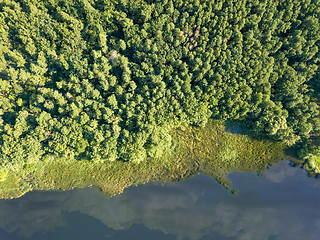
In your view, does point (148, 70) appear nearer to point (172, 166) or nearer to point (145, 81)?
point (145, 81)

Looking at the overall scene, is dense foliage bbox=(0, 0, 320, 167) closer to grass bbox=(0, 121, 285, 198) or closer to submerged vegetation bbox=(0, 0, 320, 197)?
submerged vegetation bbox=(0, 0, 320, 197)

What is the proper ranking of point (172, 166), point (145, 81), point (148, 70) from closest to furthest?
point (148, 70), point (145, 81), point (172, 166)

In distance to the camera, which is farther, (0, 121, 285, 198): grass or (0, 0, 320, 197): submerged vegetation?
(0, 121, 285, 198): grass

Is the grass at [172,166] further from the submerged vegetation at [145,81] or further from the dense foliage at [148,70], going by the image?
the dense foliage at [148,70]

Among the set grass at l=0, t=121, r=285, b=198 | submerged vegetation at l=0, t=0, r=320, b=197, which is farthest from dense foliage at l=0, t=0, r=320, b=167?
grass at l=0, t=121, r=285, b=198

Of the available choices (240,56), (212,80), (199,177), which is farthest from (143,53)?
(199,177)

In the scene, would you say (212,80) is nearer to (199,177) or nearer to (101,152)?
(199,177)

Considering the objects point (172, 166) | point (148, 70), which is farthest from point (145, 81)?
point (172, 166)
